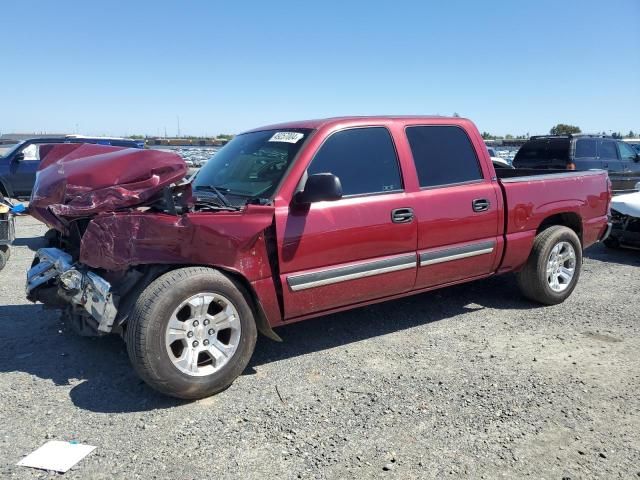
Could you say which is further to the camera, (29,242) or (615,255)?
(29,242)

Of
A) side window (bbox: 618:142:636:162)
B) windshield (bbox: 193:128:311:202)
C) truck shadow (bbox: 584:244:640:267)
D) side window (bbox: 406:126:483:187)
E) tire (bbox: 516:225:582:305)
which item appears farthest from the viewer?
side window (bbox: 618:142:636:162)

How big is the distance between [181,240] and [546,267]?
367cm

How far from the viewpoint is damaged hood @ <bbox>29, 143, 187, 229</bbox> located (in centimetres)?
339

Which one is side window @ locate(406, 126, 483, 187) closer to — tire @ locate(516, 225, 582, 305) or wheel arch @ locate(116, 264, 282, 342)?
tire @ locate(516, 225, 582, 305)

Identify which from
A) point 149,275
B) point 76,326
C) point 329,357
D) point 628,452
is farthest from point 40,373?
point 628,452

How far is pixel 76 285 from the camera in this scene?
3.46m

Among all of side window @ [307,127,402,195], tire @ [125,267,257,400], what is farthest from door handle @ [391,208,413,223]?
tire @ [125,267,257,400]

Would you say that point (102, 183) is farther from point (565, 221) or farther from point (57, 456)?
point (565, 221)

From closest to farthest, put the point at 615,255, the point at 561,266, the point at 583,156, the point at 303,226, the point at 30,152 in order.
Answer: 1. the point at 303,226
2. the point at 561,266
3. the point at 615,255
4. the point at 583,156
5. the point at 30,152

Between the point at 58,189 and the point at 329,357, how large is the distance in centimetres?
232

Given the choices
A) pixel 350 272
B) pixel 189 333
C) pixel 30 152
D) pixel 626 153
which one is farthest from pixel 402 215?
pixel 30 152

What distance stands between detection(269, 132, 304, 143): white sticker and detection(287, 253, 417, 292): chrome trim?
1059mm

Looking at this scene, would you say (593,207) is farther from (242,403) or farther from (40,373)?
(40,373)

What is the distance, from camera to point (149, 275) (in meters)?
3.39
